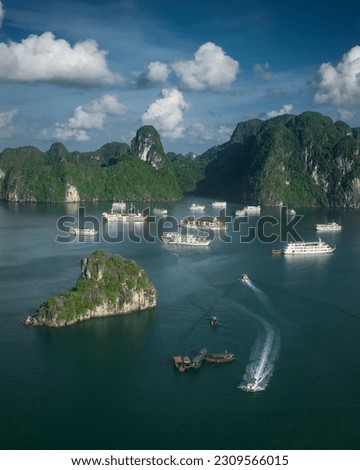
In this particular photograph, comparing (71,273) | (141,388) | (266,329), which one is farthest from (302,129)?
(141,388)

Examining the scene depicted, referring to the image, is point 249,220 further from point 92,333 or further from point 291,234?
point 92,333

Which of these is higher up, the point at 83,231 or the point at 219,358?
the point at 83,231

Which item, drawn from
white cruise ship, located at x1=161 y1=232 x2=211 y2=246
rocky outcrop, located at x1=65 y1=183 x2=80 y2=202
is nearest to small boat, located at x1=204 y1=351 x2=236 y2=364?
white cruise ship, located at x1=161 y1=232 x2=211 y2=246

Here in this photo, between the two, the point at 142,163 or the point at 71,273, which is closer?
the point at 71,273

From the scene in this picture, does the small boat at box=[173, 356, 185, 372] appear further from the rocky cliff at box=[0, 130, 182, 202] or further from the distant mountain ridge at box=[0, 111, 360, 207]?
the distant mountain ridge at box=[0, 111, 360, 207]

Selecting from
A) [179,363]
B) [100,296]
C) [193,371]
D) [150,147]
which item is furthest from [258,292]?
[150,147]

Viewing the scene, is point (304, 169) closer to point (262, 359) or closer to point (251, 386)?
point (262, 359)
